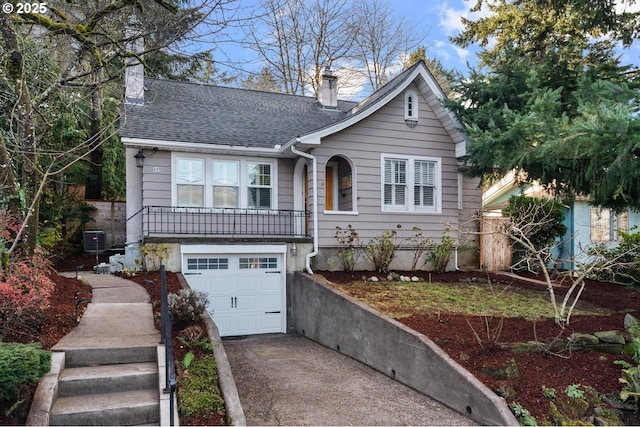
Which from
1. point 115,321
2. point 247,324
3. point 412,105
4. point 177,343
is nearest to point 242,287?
point 247,324

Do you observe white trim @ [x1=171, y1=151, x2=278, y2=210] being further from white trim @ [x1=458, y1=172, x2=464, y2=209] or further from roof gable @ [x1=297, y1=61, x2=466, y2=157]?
white trim @ [x1=458, y1=172, x2=464, y2=209]

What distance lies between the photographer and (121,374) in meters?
4.52

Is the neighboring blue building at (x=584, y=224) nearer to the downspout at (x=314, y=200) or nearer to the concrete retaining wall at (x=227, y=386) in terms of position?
the downspout at (x=314, y=200)

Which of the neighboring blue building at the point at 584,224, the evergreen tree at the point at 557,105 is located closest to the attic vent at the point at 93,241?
the evergreen tree at the point at 557,105

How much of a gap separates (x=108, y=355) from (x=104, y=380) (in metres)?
0.47

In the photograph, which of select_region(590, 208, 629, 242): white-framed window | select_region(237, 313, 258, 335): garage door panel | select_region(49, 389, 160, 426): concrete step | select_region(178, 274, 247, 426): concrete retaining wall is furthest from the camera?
select_region(590, 208, 629, 242): white-framed window

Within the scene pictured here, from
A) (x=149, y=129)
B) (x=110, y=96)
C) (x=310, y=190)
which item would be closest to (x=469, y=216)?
(x=310, y=190)

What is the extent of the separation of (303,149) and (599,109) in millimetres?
6434

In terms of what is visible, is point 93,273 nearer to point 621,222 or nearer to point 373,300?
point 373,300

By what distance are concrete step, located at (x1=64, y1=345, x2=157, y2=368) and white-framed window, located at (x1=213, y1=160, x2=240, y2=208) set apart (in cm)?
601

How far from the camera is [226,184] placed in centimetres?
1078

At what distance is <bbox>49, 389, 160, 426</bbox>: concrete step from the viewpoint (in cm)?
391

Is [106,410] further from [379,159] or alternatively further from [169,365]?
[379,159]

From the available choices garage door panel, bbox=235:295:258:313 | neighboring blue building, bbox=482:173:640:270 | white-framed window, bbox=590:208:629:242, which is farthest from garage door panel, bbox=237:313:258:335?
white-framed window, bbox=590:208:629:242
